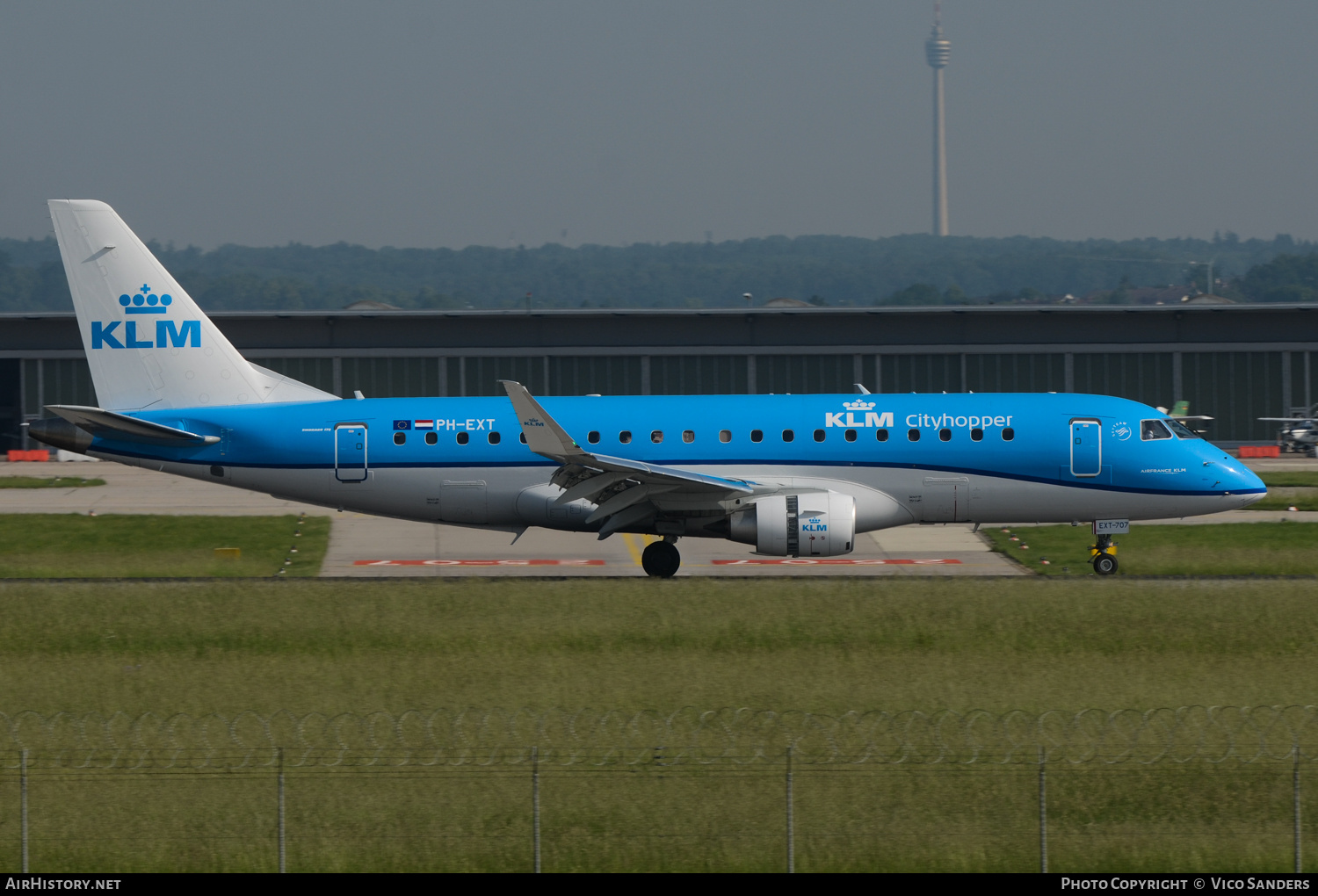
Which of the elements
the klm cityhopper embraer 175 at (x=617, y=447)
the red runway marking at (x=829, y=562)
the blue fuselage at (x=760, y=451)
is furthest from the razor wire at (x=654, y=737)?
the red runway marking at (x=829, y=562)

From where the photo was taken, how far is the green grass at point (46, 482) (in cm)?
5884

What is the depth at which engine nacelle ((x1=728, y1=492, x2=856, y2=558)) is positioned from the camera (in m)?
30.2

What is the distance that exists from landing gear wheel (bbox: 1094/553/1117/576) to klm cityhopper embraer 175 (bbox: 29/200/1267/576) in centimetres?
4

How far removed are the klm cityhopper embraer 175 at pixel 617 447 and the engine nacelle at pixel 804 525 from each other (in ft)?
0.38

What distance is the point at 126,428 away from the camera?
3178 cm

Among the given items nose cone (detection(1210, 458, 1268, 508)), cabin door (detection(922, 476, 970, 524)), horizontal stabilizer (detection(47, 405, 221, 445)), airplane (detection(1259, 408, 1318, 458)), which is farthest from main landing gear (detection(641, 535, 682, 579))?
airplane (detection(1259, 408, 1318, 458))

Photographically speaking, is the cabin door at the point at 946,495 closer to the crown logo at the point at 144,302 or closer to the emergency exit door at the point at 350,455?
the emergency exit door at the point at 350,455

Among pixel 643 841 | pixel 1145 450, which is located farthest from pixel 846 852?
pixel 1145 450

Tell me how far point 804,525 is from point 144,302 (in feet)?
52.3

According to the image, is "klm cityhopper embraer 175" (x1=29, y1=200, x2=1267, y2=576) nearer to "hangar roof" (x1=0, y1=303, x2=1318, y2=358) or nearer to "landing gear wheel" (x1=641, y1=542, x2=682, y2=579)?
"landing gear wheel" (x1=641, y1=542, x2=682, y2=579)

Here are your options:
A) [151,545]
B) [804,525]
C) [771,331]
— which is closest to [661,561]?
[804,525]

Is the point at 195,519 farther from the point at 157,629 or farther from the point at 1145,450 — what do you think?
the point at 1145,450

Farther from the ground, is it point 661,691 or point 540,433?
point 540,433

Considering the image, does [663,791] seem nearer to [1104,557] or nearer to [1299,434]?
[1104,557]
